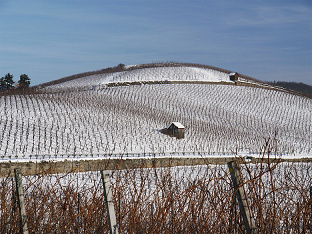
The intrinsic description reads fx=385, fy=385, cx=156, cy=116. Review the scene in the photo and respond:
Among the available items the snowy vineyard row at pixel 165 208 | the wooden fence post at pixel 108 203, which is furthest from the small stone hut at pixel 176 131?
the wooden fence post at pixel 108 203

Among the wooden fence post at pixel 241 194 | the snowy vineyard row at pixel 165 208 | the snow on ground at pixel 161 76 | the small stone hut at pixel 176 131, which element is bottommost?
the small stone hut at pixel 176 131

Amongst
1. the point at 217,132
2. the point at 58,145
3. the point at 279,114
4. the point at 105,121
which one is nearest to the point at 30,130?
the point at 58,145

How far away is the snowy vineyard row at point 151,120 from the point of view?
1061 inches

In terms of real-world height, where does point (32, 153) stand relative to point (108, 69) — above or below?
below

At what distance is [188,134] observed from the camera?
3347cm

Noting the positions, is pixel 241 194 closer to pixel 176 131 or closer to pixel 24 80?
pixel 176 131

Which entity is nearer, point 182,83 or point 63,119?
point 63,119

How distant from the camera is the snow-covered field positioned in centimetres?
2680

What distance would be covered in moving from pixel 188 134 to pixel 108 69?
4887 cm

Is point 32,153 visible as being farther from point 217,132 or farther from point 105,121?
point 217,132

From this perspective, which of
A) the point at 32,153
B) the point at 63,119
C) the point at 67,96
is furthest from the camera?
the point at 67,96

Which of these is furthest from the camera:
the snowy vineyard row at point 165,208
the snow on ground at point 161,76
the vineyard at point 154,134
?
the snow on ground at point 161,76

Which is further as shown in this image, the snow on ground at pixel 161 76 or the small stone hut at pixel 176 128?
the snow on ground at pixel 161 76

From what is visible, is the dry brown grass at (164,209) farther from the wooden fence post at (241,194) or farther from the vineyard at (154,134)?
the vineyard at (154,134)
